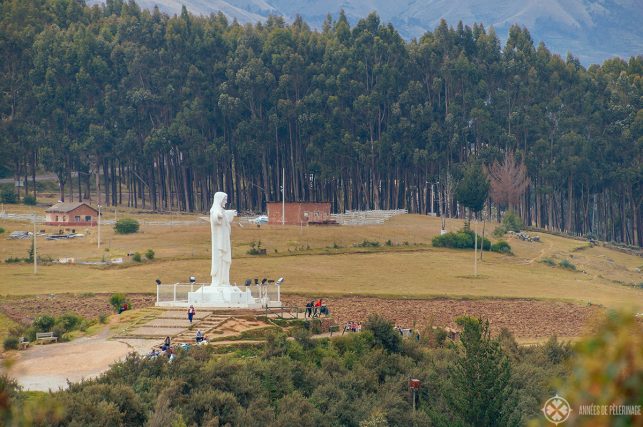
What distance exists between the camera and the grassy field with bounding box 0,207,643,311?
217 ft

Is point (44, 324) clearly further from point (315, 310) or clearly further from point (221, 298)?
point (315, 310)

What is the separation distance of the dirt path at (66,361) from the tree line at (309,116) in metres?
65.7

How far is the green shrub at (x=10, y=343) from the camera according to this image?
44531 millimetres

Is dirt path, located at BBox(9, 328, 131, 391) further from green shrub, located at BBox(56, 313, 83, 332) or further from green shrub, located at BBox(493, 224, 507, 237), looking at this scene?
green shrub, located at BBox(493, 224, 507, 237)

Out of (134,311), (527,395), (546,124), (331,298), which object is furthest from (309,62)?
(527,395)

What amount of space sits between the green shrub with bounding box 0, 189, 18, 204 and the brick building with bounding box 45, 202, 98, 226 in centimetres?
1243

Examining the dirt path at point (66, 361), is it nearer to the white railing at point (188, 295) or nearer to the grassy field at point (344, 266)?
the white railing at point (188, 295)

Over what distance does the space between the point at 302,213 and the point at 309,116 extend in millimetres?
19173

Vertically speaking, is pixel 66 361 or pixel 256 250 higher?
pixel 256 250

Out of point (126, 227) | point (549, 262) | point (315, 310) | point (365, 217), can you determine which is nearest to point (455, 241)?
point (549, 262)

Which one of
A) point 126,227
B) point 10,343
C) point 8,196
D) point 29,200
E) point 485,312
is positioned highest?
point 8,196

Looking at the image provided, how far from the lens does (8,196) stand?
351 ft

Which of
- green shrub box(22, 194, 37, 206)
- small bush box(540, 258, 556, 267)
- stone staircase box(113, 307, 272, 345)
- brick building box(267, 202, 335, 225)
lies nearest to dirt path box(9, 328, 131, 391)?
stone staircase box(113, 307, 272, 345)

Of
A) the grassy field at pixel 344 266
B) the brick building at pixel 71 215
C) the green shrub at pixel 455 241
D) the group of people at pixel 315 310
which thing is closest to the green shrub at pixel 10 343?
the group of people at pixel 315 310
